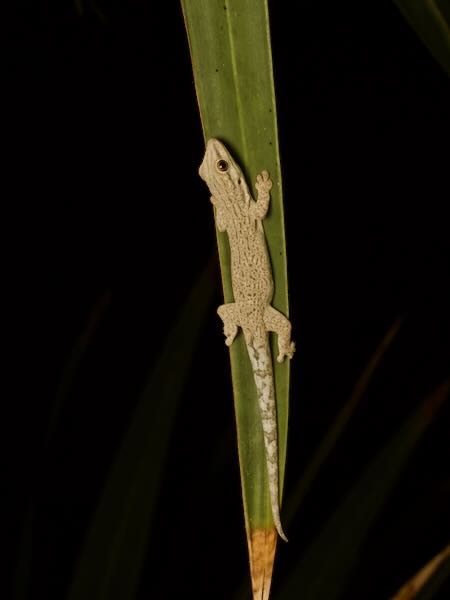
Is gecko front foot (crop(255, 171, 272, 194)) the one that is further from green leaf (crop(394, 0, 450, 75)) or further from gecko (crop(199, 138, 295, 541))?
green leaf (crop(394, 0, 450, 75))

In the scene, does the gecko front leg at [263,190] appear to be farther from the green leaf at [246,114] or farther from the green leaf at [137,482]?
the green leaf at [137,482]

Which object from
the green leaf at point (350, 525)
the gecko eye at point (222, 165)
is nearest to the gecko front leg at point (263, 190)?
the gecko eye at point (222, 165)

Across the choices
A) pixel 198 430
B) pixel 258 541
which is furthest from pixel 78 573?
pixel 198 430

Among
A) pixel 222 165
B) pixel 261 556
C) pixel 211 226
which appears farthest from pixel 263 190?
pixel 211 226

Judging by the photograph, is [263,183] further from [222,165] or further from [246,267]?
[246,267]

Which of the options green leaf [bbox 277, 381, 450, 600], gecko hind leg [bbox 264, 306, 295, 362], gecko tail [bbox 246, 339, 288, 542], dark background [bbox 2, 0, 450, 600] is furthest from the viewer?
dark background [bbox 2, 0, 450, 600]

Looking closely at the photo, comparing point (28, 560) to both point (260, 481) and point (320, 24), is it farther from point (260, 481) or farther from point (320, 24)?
point (320, 24)

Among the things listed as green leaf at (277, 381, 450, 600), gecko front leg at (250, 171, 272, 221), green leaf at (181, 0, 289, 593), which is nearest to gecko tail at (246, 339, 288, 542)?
green leaf at (181, 0, 289, 593)
